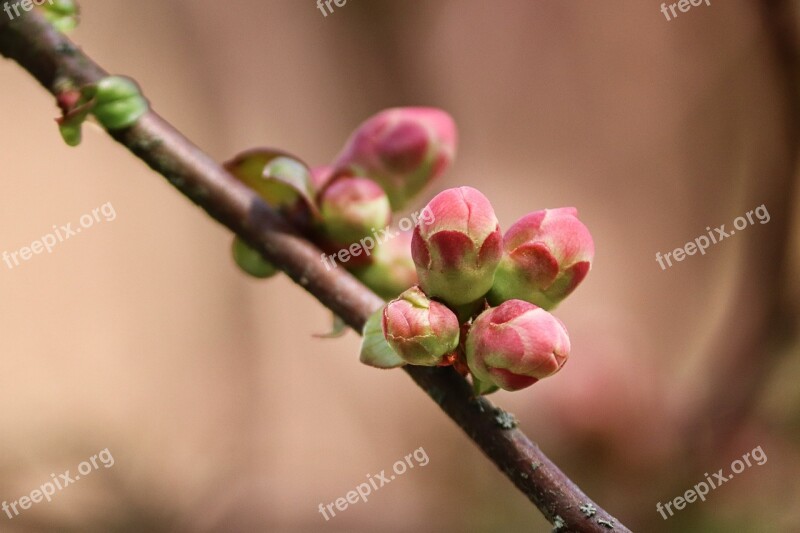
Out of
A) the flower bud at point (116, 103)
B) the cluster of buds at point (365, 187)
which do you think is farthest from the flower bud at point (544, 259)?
the flower bud at point (116, 103)

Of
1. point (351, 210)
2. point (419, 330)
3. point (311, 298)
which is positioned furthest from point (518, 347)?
point (311, 298)

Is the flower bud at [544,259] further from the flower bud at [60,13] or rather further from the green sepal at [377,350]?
the flower bud at [60,13]

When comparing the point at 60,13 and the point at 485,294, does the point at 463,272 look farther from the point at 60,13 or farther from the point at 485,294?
the point at 60,13

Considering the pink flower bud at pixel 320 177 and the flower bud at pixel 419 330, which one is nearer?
the flower bud at pixel 419 330

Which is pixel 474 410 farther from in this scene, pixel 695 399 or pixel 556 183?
pixel 556 183


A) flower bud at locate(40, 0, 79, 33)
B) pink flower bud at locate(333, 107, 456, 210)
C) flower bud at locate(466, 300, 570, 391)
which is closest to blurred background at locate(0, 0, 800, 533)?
pink flower bud at locate(333, 107, 456, 210)

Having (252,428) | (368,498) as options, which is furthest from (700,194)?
(252,428)
